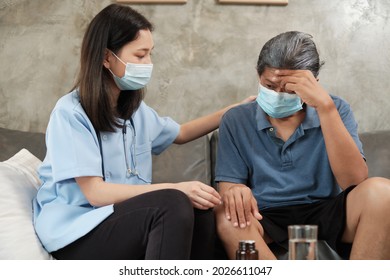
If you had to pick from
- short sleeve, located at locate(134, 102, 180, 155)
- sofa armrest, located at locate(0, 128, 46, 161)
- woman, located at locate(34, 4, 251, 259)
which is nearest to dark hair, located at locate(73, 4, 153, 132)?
woman, located at locate(34, 4, 251, 259)

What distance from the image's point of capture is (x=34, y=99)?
3.04 m

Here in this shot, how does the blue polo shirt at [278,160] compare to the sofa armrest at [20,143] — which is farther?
the sofa armrest at [20,143]

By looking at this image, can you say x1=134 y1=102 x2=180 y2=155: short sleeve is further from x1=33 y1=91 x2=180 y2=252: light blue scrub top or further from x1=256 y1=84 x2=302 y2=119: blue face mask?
x1=256 y1=84 x2=302 y2=119: blue face mask

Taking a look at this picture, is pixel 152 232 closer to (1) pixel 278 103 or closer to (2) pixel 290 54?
(1) pixel 278 103

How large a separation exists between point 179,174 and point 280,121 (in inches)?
23.1

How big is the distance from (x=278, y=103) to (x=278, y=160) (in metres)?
0.20

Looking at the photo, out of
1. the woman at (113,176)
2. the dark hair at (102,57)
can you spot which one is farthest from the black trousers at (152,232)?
the dark hair at (102,57)

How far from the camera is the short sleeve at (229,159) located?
2281 mm

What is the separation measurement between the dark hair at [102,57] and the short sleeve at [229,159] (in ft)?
1.18

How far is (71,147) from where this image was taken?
1.99 m

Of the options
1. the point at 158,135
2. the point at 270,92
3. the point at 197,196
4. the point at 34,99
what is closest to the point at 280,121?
the point at 270,92

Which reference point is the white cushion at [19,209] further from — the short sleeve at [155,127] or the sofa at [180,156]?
the short sleeve at [155,127]

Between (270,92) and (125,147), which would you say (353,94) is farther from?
(125,147)

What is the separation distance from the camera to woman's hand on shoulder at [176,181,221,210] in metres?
1.86
